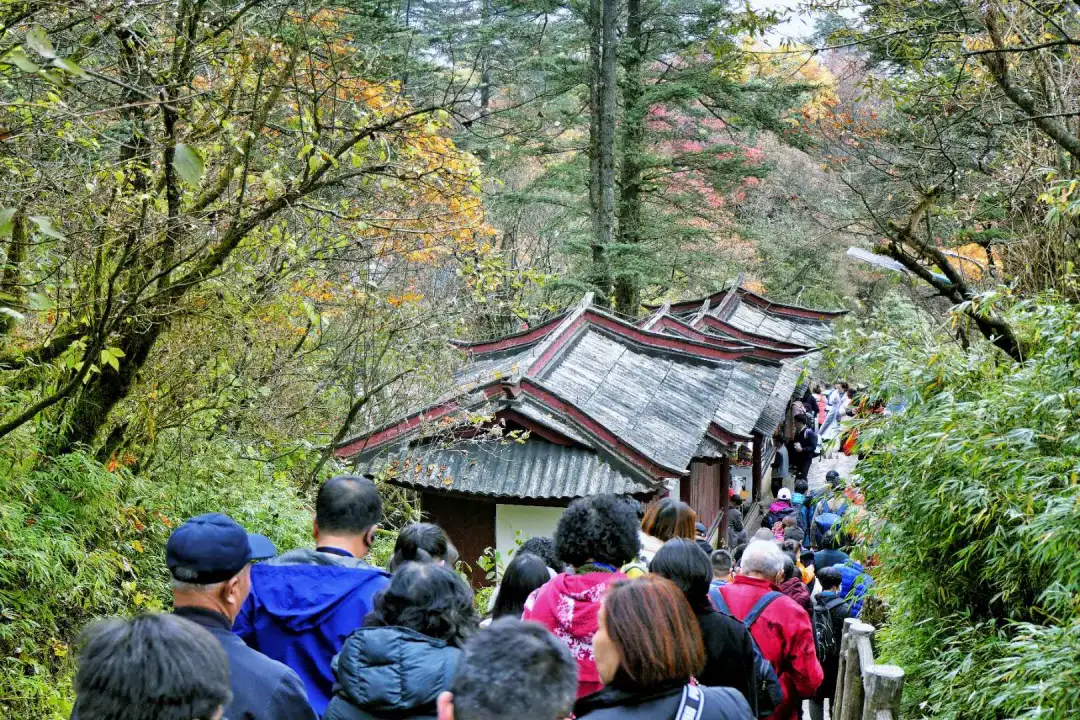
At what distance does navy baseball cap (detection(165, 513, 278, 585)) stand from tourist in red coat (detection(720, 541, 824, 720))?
3.04 m

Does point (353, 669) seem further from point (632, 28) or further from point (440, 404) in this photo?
point (632, 28)

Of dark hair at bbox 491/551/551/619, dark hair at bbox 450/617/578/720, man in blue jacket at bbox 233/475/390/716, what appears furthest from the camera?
dark hair at bbox 491/551/551/619

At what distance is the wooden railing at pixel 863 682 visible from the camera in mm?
5527

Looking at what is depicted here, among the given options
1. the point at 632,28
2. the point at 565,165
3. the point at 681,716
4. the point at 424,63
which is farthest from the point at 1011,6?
the point at 632,28

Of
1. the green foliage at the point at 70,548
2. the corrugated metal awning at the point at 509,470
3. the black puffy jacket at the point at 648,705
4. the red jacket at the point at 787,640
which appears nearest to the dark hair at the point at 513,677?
the black puffy jacket at the point at 648,705

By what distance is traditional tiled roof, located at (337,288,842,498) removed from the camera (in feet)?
37.3

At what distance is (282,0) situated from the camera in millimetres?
7016

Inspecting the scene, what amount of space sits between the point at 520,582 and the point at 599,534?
1.96 ft

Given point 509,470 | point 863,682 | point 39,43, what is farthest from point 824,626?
point 39,43

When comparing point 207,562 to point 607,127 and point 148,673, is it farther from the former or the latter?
point 607,127

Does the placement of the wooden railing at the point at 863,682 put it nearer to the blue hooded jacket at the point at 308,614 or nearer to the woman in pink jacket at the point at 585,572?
the woman in pink jacket at the point at 585,572

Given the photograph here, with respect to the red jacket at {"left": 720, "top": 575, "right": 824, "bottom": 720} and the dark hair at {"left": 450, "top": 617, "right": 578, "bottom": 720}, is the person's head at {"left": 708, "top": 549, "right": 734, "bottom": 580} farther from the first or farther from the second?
the dark hair at {"left": 450, "top": 617, "right": 578, "bottom": 720}

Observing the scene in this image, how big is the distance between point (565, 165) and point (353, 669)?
22.1 metres

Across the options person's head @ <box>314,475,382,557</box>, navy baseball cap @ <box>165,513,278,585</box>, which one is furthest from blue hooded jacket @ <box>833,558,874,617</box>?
navy baseball cap @ <box>165,513,278,585</box>
